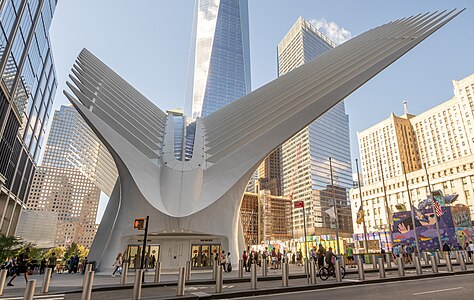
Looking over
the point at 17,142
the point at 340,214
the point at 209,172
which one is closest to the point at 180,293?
the point at 209,172

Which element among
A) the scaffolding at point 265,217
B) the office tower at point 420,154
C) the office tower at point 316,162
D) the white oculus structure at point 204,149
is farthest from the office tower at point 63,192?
the white oculus structure at point 204,149

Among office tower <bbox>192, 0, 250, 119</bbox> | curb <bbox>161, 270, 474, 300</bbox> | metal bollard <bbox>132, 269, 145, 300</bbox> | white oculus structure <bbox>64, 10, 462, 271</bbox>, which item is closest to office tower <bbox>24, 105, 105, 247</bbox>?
office tower <bbox>192, 0, 250, 119</bbox>

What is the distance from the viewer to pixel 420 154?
104188 mm

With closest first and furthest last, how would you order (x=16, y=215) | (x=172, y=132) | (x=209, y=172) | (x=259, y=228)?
(x=209, y=172) < (x=172, y=132) < (x=16, y=215) < (x=259, y=228)

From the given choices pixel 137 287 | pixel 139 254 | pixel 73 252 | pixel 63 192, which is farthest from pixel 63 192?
pixel 137 287

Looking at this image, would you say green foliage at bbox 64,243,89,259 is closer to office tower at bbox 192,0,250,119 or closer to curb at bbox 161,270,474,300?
curb at bbox 161,270,474,300

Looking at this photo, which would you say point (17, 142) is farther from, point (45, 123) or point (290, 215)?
point (290, 215)

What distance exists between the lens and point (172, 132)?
30.8 m

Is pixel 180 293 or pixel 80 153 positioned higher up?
pixel 80 153

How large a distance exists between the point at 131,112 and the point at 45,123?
37.6 m

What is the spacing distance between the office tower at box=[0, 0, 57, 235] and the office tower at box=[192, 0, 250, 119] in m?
110

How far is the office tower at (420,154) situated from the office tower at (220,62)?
7944cm

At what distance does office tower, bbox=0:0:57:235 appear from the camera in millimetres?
29453

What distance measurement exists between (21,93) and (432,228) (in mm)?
52526
